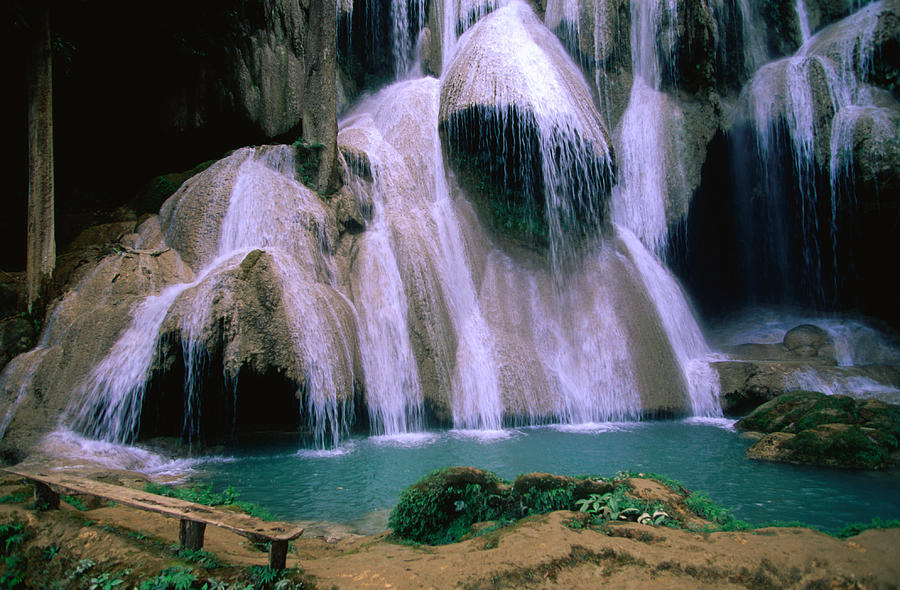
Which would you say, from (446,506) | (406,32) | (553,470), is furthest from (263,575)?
(406,32)

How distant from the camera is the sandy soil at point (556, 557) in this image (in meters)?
3.26

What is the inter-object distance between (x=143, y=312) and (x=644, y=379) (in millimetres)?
10327

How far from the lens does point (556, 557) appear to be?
11.5 ft

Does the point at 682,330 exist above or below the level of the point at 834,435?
above

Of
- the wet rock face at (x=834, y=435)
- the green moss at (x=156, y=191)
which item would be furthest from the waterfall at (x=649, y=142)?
the green moss at (x=156, y=191)

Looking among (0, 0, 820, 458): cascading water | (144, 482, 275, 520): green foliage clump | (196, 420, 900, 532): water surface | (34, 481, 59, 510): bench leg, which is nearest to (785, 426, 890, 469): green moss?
(196, 420, 900, 532): water surface

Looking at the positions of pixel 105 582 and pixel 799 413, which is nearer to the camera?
pixel 105 582

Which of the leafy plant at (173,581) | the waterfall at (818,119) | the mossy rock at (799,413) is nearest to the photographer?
the leafy plant at (173,581)

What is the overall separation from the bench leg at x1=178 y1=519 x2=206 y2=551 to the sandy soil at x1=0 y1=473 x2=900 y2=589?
141mm

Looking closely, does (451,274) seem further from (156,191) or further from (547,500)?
(547,500)

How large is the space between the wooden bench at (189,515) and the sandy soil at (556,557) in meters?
0.18

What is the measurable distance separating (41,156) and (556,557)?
464 inches

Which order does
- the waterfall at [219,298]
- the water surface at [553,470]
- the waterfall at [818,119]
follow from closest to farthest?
the water surface at [553,470]
the waterfall at [219,298]
the waterfall at [818,119]

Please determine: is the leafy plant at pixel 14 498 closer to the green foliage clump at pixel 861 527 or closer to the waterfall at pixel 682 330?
the green foliage clump at pixel 861 527
